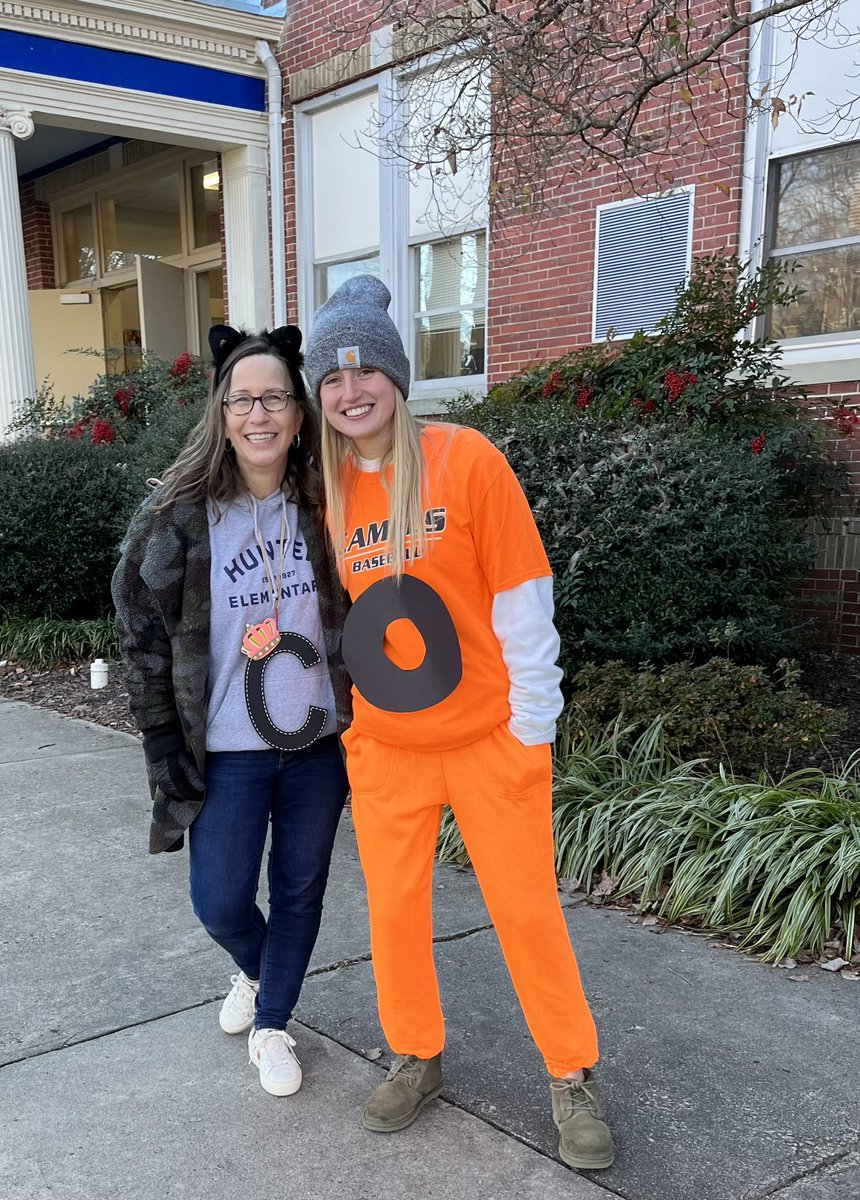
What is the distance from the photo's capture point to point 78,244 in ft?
47.8

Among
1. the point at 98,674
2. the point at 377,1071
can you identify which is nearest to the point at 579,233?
the point at 98,674

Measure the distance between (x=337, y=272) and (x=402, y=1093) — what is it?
956cm

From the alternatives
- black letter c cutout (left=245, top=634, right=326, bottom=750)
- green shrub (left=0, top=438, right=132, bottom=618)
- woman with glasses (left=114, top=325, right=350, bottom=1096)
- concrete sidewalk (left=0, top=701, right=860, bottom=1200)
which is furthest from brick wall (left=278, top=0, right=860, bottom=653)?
black letter c cutout (left=245, top=634, right=326, bottom=750)

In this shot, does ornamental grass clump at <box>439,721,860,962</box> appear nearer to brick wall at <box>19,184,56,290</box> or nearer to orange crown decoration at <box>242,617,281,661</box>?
orange crown decoration at <box>242,617,281,661</box>

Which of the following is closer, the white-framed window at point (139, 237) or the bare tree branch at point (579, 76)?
the bare tree branch at point (579, 76)

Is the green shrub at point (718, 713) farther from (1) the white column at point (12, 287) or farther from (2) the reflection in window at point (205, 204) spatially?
(2) the reflection in window at point (205, 204)

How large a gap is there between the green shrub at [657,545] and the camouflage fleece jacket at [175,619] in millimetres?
2289

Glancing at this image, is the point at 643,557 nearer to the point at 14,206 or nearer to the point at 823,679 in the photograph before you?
the point at 823,679

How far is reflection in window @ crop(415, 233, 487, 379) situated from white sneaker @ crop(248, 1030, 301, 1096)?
7.47m

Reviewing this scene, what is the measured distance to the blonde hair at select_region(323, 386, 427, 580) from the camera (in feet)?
7.53

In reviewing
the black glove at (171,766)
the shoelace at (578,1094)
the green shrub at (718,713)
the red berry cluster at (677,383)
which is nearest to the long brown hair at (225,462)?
the black glove at (171,766)

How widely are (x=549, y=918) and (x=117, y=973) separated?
1640 mm

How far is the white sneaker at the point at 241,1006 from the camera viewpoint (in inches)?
113

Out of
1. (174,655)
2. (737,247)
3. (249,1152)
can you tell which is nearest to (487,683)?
(174,655)
